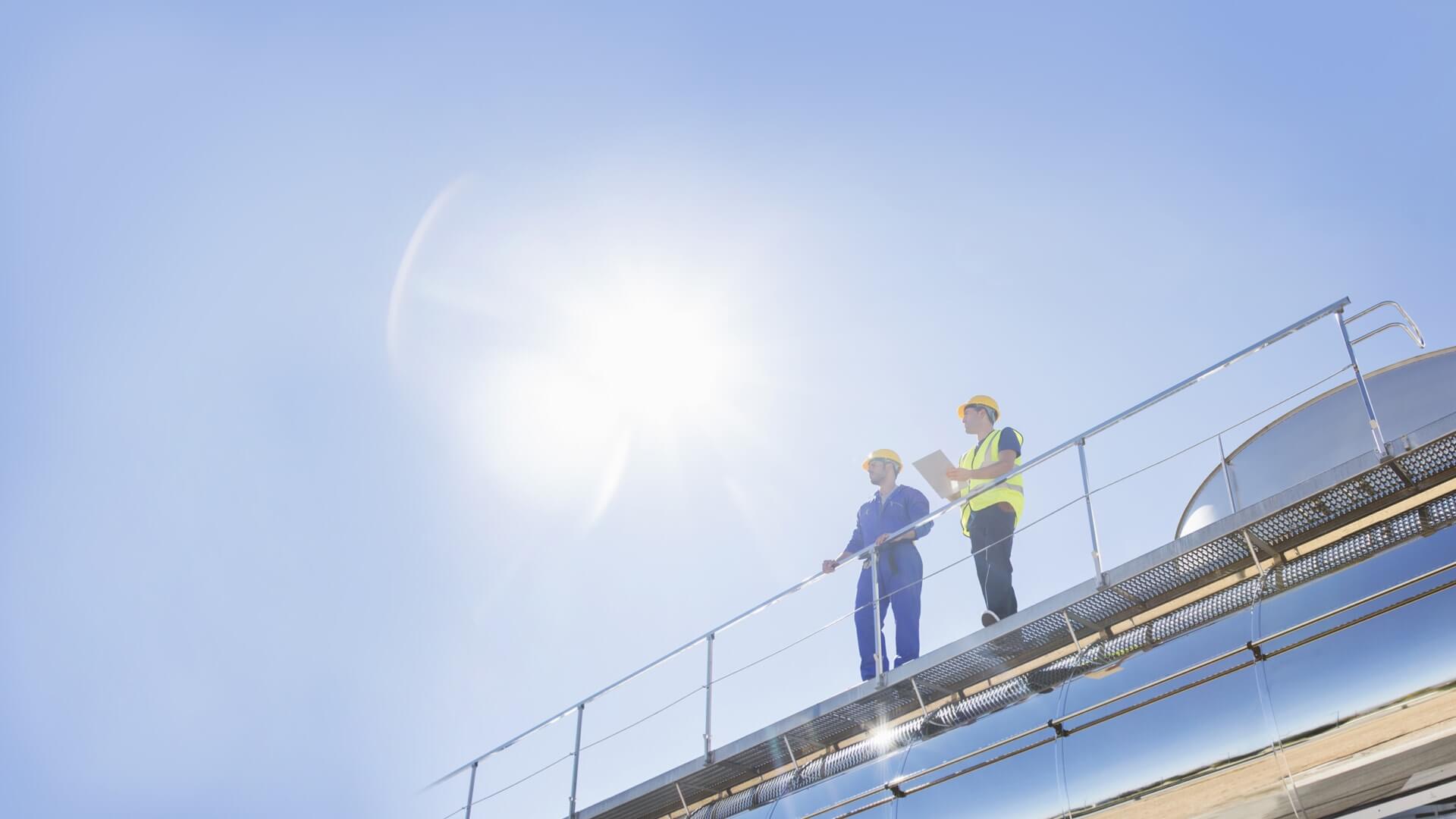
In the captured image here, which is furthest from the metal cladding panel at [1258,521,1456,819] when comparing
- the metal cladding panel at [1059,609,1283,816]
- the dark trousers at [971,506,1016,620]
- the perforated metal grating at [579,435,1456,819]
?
the dark trousers at [971,506,1016,620]

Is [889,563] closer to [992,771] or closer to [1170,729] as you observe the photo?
[992,771]

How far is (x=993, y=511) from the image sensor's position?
843 cm

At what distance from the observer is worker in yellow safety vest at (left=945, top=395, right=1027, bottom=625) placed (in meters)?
7.93

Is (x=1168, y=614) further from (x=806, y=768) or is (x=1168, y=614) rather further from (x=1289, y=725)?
(x=806, y=768)

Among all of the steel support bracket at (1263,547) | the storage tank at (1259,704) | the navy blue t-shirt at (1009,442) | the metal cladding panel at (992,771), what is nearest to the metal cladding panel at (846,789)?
the storage tank at (1259,704)

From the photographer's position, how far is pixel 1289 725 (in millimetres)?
4855

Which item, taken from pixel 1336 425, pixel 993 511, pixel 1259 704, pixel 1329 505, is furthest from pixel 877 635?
pixel 1336 425

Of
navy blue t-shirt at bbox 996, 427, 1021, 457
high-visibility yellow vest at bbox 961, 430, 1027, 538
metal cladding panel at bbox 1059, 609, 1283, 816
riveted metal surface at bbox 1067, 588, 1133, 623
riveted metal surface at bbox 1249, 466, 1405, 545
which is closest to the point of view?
metal cladding panel at bbox 1059, 609, 1283, 816

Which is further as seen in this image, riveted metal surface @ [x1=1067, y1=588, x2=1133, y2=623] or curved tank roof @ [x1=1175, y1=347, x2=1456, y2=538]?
curved tank roof @ [x1=1175, y1=347, x2=1456, y2=538]

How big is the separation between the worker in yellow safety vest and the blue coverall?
44 centimetres

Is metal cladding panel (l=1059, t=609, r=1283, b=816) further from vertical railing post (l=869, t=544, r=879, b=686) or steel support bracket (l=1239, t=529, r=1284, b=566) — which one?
vertical railing post (l=869, t=544, r=879, b=686)

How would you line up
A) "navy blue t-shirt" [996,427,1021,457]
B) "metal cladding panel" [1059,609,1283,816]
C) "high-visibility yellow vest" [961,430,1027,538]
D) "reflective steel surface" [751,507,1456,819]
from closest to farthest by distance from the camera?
1. "reflective steel surface" [751,507,1456,819]
2. "metal cladding panel" [1059,609,1283,816]
3. "high-visibility yellow vest" [961,430,1027,538]
4. "navy blue t-shirt" [996,427,1021,457]

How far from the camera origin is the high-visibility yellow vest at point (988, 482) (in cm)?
843

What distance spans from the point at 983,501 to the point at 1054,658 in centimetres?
150
